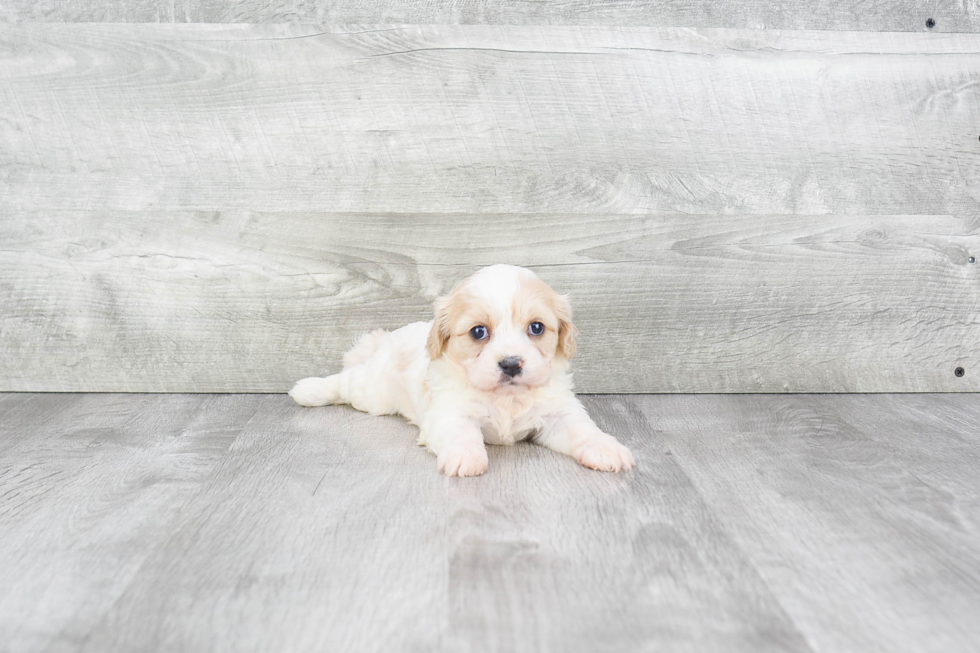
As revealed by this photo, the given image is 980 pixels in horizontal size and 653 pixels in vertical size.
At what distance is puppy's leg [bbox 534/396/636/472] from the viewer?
63.5 inches

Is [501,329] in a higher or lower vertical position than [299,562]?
higher

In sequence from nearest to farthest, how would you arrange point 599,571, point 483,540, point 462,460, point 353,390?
point 599,571 < point 483,540 < point 462,460 < point 353,390

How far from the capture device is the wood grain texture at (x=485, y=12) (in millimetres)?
2158

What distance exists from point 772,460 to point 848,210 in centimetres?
96

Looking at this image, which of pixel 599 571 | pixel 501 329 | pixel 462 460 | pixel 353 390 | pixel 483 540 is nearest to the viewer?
pixel 599 571

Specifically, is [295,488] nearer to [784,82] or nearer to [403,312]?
[403,312]

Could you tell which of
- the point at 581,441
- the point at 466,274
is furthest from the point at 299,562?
the point at 466,274

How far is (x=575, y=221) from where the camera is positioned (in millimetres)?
2232

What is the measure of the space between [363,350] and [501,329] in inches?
25.6

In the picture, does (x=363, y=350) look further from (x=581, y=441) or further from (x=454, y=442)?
(x=581, y=441)

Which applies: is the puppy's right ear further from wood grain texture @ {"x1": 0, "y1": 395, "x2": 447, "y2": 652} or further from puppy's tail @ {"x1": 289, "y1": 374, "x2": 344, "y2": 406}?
puppy's tail @ {"x1": 289, "y1": 374, "x2": 344, "y2": 406}

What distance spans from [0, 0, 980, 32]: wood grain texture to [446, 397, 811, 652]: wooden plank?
4.26 ft

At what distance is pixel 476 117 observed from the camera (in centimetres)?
219

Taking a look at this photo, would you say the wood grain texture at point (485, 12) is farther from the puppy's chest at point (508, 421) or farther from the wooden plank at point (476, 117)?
the puppy's chest at point (508, 421)
